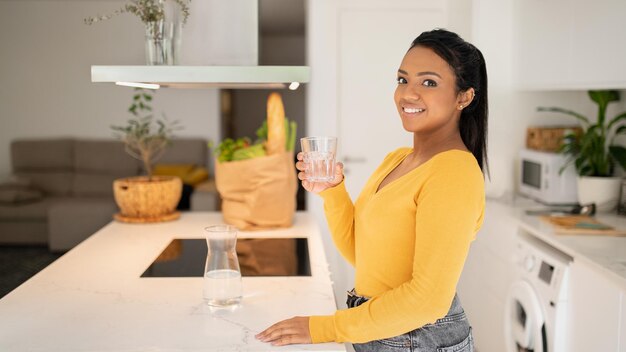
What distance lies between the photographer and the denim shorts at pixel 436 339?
1.43 m

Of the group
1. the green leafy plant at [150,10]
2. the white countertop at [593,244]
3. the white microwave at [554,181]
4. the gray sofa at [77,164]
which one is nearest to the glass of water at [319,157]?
the green leafy plant at [150,10]

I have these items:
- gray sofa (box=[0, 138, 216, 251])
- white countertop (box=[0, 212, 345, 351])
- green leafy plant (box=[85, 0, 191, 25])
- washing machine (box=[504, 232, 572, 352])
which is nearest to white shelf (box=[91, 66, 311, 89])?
green leafy plant (box=[85, 0, 191, 25])

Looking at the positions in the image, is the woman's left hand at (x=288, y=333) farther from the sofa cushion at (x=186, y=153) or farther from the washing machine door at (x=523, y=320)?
the sofa cushion at (x=186, y=153)

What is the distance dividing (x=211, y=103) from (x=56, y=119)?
1.63 meters

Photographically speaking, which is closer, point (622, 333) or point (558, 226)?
point (622, 333)

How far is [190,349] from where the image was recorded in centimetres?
142

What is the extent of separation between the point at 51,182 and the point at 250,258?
183 inches

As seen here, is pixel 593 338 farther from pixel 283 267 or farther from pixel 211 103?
pixel 211 103

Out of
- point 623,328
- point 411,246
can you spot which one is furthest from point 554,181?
point 411,246

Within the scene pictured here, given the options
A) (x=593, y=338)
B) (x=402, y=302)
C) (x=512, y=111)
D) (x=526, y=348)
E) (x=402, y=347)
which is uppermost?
(x=512, y=111)

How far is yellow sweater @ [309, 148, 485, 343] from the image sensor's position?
1.26 metres

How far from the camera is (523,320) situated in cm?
273

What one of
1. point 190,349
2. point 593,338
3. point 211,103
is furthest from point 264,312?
point 211,103

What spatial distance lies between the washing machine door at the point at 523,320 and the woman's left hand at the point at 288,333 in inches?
55.5
